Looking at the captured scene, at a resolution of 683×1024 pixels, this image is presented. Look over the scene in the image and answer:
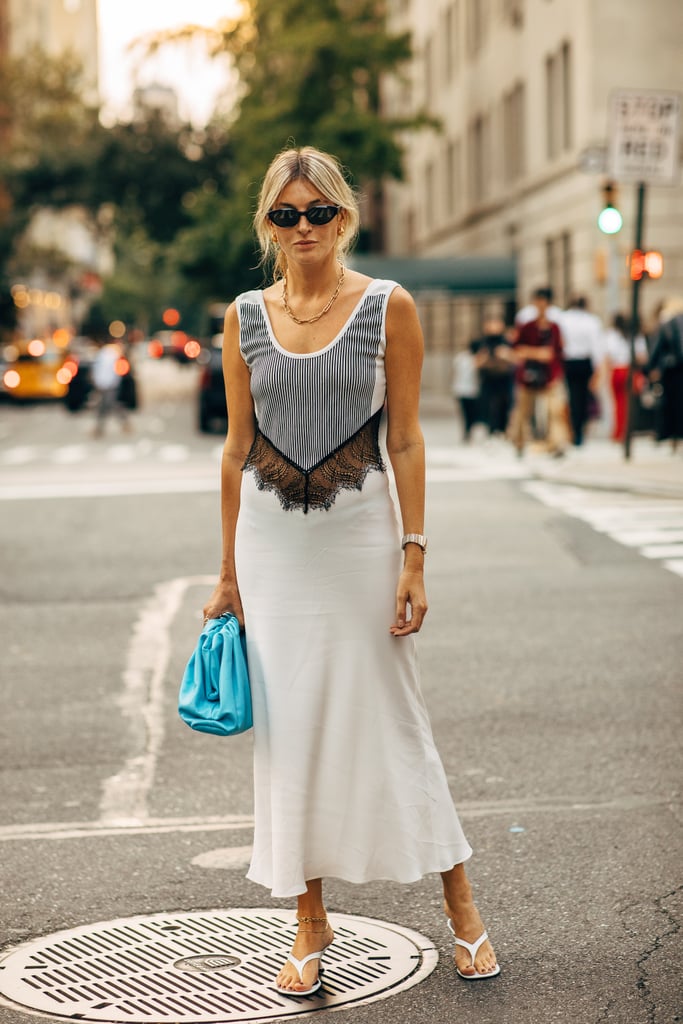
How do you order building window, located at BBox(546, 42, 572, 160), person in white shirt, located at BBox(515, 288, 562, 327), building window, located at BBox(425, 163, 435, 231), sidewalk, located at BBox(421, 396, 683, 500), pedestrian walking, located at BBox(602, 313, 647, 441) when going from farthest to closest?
building window, located at BBox(425, 163, 435, 231), building window, located at BBox(546, 42, 572, 160), pedestrian walking, located at BBox(602, 313, 647, 441), person in white shirt, located at BBox(515, 288, 562, 327), sidewalk, located at BBox(421, 396, 683, 500)

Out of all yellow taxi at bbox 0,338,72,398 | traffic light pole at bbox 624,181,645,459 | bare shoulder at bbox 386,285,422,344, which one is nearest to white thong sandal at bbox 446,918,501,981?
bare shoulder at bbox 386,285,422,344

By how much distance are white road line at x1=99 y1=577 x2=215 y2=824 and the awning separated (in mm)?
27300

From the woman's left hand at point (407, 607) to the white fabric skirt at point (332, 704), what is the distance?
0.03 m

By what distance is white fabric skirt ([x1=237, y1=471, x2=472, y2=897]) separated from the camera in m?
4.07

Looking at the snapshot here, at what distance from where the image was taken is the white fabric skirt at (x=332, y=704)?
13.3 feet

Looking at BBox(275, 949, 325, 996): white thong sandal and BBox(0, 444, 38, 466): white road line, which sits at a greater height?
BBox(275, 949, 325, 996): white thong sandal

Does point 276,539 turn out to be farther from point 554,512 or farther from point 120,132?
point 120,132

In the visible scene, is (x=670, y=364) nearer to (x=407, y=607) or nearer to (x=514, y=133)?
(x=407, y=607)

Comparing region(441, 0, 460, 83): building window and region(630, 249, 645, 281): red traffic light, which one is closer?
region(630, 249, 645, 281): red traffic light

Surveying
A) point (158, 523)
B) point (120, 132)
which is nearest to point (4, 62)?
point (120, 132)

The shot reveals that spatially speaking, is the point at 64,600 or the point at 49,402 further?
the point at 49,402

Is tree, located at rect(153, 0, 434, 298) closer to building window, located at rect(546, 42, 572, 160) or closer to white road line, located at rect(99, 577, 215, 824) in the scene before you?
building window, located at rect(546, 42, 572, 160)

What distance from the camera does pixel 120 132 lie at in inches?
2159

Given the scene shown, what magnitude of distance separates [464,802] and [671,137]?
42.6 ft
